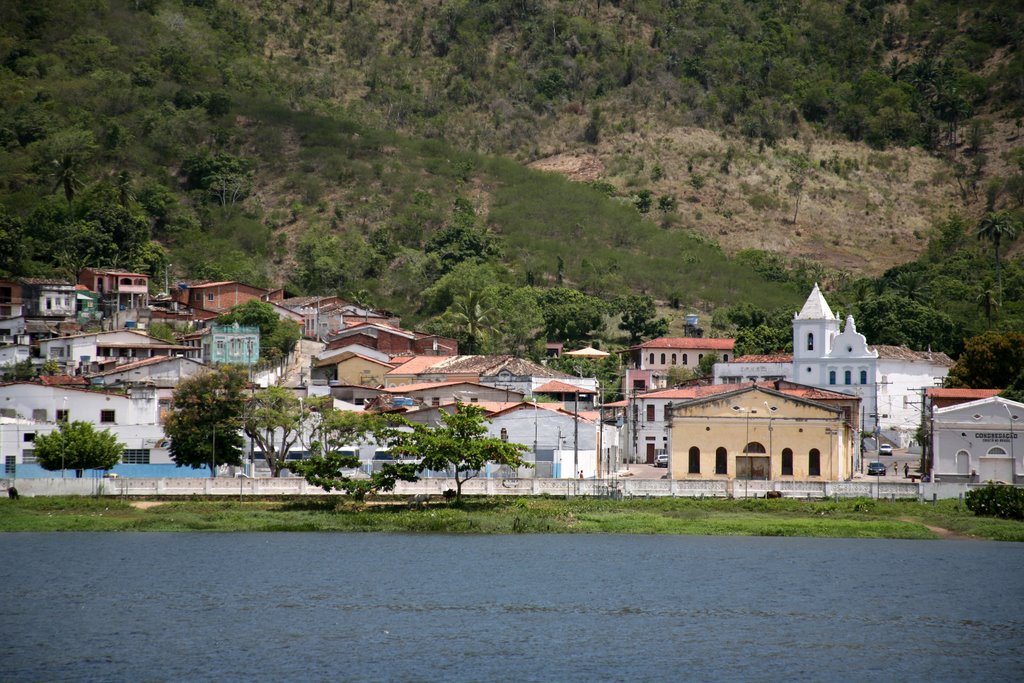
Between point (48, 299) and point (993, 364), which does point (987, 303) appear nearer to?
point (993, 364)

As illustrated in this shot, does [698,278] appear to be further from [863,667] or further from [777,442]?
[863,667]

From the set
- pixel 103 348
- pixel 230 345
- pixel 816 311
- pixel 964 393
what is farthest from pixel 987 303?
pixel 103 348

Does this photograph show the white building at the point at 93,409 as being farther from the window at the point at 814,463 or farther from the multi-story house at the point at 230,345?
the window at the point at 814,463

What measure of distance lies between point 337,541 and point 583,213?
122583 mm

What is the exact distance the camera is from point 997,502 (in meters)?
66.6

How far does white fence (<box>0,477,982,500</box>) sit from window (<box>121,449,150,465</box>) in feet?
27.3

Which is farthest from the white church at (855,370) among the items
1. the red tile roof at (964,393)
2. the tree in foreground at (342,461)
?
the tree in foreground at (342,461)

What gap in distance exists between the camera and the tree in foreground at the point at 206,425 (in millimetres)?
73375

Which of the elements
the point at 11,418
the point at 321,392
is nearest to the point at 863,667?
the point at 11,418

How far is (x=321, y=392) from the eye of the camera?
9788cm

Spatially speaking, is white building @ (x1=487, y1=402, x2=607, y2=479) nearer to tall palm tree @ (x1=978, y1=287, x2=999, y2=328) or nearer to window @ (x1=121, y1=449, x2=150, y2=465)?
window @ (x1=121, y1=449, x2=150, y2=465)

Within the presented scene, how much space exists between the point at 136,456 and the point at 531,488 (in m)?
21.0

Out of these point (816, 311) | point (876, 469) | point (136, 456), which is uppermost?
point (816, 311)

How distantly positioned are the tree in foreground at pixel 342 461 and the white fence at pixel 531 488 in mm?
1235
